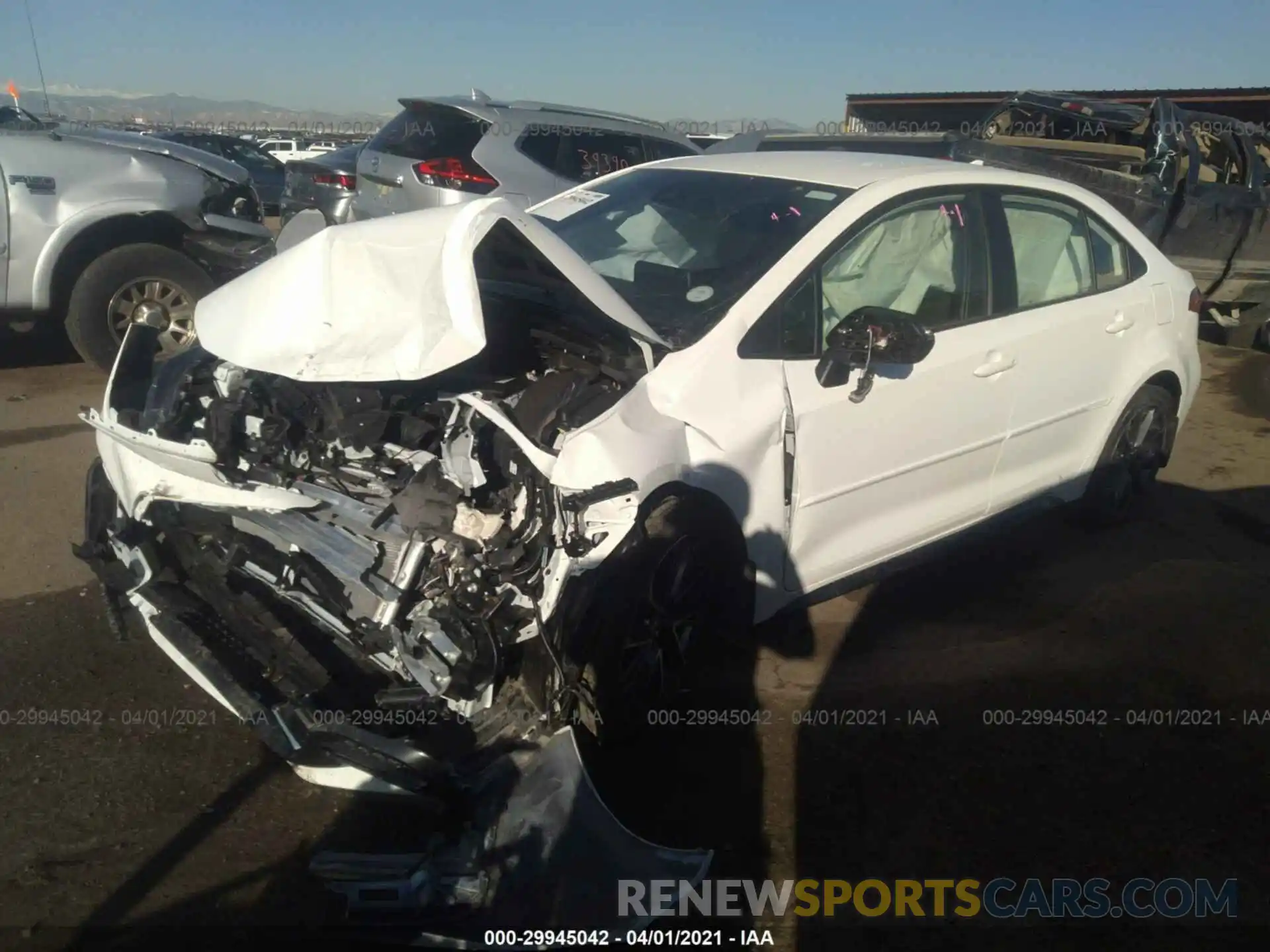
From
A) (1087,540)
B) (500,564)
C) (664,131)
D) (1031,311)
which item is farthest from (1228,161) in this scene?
(500,564)

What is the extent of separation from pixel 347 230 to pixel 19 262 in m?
4.43

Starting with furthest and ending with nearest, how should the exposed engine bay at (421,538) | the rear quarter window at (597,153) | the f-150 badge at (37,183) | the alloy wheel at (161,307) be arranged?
the rear quarter window at (597,153)
the alloy wheel at (161,307)
the f-150 badge at (37,183)
the exposed engine bay at (421,538)

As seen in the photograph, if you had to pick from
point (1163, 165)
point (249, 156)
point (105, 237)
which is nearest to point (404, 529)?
point (105, 237)

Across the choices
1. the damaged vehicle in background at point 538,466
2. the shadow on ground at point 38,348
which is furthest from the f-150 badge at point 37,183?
the damaged vehicle in background at point 538,466

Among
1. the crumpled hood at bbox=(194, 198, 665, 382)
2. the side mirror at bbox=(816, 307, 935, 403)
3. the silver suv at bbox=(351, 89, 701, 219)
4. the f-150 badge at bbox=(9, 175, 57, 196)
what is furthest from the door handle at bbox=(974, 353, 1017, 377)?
the f-150 badge at bbox=(9, 175, 57, 196)

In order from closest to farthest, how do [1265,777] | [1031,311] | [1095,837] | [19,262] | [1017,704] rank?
[1095,837] < [1265,777] < [1017,704] < [1031,311] < [19,262]

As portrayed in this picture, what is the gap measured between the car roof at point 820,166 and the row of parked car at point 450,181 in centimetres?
168

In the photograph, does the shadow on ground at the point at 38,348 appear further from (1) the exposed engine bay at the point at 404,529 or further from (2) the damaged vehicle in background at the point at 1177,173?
(2) the damaged vehicle in background at the point at 1177,173

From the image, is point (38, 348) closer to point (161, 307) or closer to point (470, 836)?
point (161, 307)

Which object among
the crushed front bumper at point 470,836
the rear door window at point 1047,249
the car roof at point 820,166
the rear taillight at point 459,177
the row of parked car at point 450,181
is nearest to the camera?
the crushed front bumper at point 470,836

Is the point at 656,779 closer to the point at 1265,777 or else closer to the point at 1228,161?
the point at 1265,777

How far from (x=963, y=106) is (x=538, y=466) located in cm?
2040

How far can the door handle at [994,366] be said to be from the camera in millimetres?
3965

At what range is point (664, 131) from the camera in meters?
9.67
